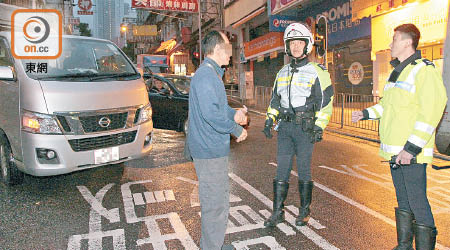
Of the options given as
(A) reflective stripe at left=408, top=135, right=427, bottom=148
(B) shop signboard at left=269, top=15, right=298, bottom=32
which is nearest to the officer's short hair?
(A) reflective stripe at left=408, top=135, right=427, bottom=148

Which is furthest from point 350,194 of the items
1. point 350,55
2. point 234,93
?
point 234,93

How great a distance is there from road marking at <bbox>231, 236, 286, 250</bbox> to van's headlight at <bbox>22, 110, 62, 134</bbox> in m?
2.79

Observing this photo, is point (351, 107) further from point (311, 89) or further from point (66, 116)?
point (66, 116)

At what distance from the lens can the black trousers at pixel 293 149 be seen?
392 cm

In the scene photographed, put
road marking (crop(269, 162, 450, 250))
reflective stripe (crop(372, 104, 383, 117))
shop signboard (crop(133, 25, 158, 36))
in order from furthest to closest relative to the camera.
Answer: shop signboard (crop(133, 25, 158, 36))
road marking (crop(269, 162, 450, 250))
reflective stripe (crop(372, 104, 383, 117))

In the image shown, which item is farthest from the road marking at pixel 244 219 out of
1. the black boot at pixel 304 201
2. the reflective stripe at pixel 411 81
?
the reflective stripe at pixel 411 81

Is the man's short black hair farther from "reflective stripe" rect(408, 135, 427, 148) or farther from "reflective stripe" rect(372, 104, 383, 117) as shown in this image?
"reflective stripe" rect(408, 135, 427, 148)

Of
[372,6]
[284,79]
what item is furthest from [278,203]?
[372,6]

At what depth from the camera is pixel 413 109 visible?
2.95 m

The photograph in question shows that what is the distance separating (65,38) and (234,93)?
2123 centimetres

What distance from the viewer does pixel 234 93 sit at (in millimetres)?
27047

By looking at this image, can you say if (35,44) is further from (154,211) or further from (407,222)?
(407,222)

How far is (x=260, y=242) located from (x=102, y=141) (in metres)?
2.68

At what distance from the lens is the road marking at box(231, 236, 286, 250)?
352 cm
